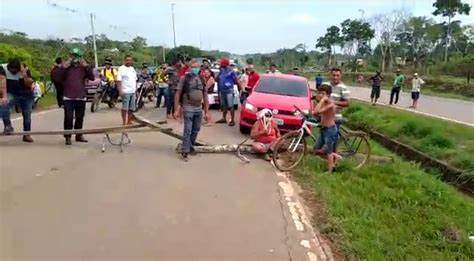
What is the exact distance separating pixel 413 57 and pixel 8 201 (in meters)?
60.3

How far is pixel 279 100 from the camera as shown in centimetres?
1155

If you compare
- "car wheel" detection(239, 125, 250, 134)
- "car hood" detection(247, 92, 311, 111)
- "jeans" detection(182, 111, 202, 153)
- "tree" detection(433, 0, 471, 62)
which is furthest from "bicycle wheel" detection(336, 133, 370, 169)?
"tree" detection(433, 0, 471, 62)

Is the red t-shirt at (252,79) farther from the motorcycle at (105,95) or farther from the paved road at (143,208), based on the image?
the paved road at (143,208)

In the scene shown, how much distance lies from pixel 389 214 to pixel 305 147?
267 cm

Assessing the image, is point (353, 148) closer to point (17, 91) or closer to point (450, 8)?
point (17, 91)

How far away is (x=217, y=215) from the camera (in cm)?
548

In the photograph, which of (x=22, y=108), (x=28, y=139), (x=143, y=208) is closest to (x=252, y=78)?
(x=22, y=108)

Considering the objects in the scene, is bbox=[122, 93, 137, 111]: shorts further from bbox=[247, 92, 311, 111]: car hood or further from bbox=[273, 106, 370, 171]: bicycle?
bbox=[273, 106, 370, 171]: bicycle

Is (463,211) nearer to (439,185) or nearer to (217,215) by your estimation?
(439,185)

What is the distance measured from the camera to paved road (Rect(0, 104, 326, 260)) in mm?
4488

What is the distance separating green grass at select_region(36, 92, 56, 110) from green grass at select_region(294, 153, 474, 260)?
1205cm

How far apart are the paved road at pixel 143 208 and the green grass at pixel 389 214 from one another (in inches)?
14.9

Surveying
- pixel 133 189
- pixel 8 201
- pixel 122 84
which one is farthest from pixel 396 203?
pixel 122 84

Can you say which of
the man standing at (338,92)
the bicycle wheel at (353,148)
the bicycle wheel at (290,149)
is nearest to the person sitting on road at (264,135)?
the bicycle wheel at (290,149)
